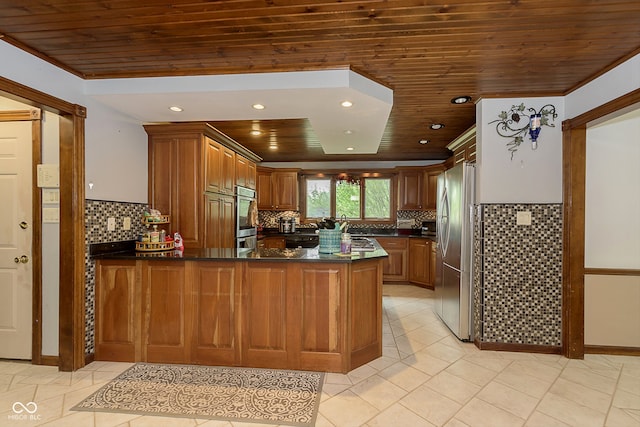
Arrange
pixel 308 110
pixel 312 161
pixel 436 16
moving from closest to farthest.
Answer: pixel 436 16, pixel 308 110, pixel 312 161

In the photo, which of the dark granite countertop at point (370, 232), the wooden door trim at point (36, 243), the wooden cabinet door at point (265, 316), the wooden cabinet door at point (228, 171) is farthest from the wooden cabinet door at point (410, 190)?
the wooden door trim at point (36, 243)

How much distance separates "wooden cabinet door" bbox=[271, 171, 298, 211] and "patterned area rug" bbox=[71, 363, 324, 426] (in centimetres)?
373

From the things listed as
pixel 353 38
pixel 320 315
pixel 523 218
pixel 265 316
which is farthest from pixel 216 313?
pixel 523 218

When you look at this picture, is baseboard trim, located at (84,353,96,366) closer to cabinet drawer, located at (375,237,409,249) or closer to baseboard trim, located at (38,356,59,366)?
baseboard trim, located at (38,356,59,366)

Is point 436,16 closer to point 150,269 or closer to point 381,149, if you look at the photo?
point 150,269

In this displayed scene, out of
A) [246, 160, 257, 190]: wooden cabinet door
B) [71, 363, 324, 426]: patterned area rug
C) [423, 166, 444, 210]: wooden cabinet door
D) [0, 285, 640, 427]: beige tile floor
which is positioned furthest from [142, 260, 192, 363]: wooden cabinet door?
[423, 166, 444, 210]: wooden cabinet door

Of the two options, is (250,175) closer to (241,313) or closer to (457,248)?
(241,313)

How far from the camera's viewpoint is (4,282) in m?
2.65

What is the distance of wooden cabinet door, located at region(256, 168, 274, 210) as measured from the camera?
19.6 ft

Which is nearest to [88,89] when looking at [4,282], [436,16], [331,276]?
[4,282]

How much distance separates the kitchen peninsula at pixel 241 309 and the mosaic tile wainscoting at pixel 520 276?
3.52ft

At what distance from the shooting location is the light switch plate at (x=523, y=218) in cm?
287

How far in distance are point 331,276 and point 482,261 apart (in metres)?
1.50

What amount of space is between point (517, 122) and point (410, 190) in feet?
9.66
